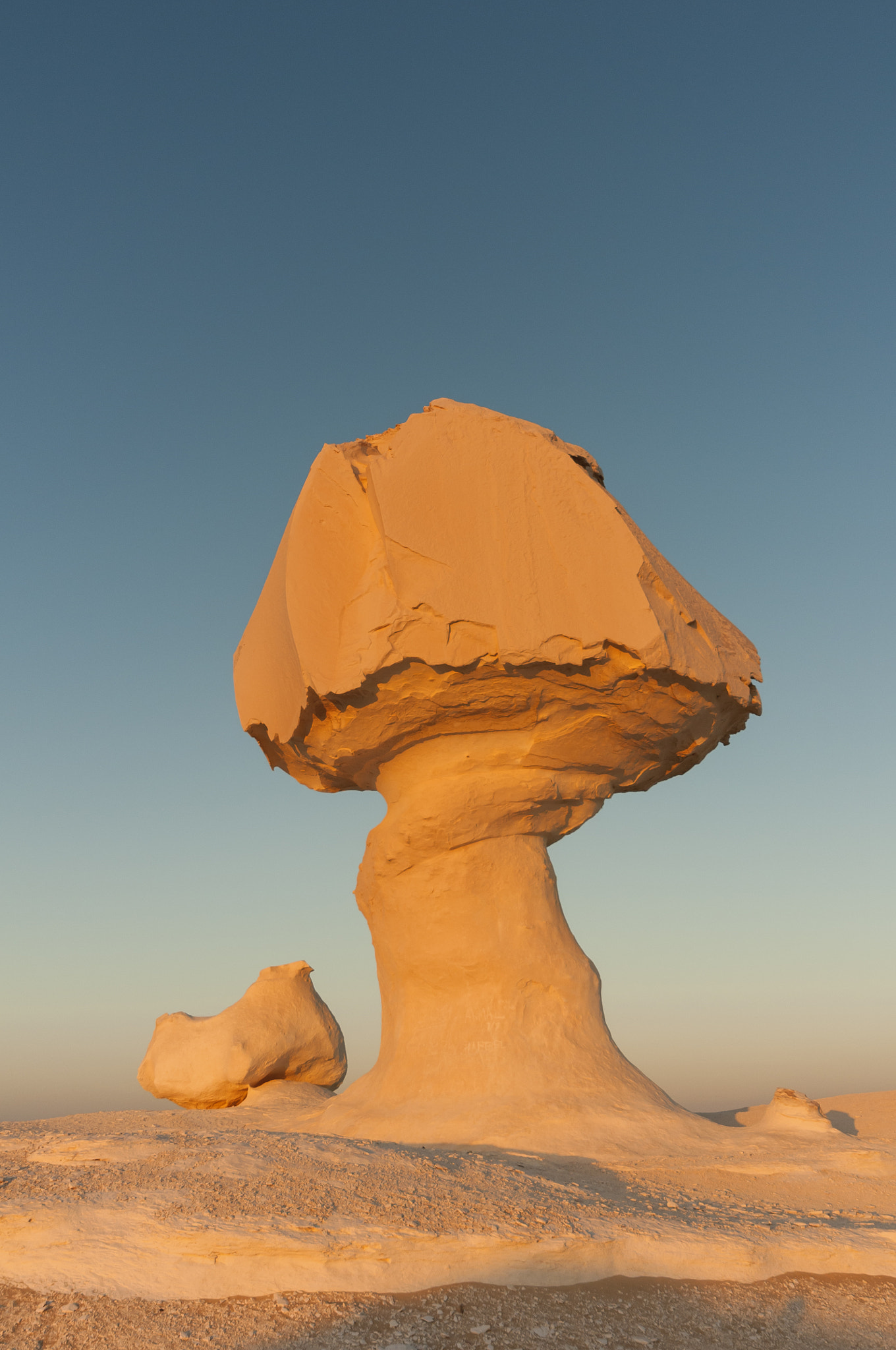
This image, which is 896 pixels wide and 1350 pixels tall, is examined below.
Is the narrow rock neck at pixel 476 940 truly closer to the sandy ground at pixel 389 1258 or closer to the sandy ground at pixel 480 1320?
the sandy ground at pixel 389 1258

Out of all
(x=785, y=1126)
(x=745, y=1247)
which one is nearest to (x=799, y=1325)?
(x=745, y=1247)

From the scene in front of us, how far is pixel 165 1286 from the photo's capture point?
3.55m

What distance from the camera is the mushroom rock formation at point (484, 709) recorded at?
7.05 m

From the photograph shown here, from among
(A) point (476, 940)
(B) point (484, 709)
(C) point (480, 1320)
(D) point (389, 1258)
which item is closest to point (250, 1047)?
(A) point (476, 940)

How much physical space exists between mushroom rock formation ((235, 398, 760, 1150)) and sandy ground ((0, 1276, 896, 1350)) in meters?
2.76

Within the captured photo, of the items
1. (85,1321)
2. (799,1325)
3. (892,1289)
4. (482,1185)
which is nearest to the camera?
(85,1321)

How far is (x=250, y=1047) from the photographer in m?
10.1

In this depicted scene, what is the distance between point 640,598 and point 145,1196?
4.97 m

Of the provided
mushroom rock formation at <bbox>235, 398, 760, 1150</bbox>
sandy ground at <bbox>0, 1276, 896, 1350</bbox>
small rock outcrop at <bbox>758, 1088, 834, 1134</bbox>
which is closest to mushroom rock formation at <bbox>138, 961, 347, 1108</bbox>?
mushroom rock formation at <bbox>235, 398, 760, 1150</bbox>

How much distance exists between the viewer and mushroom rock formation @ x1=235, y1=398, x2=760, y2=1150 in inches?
277

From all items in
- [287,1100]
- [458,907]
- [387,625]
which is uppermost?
[387,625]

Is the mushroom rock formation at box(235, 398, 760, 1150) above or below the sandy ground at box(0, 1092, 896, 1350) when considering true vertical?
above

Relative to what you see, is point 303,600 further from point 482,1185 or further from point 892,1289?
point 892,1289

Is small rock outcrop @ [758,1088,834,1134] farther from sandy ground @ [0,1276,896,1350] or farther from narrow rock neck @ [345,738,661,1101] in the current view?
sandy ground @ [0,1276,896,1350]
